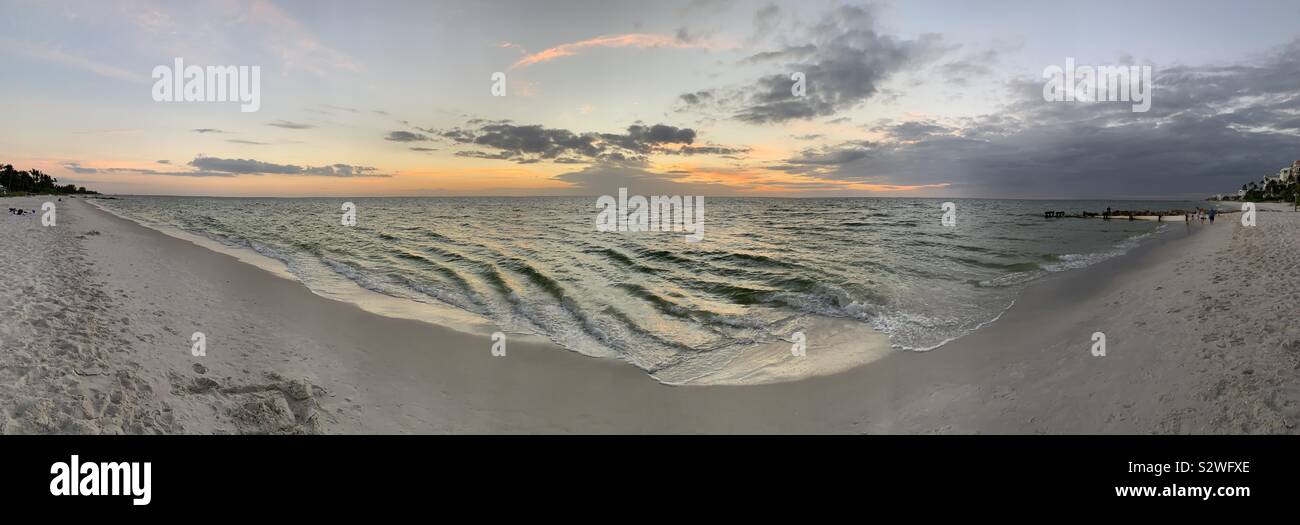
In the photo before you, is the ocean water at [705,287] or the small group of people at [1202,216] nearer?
the ocean water at [705,287]

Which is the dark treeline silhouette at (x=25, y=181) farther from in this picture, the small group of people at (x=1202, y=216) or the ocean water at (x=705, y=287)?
the small group of people at (x=1202, y=216)

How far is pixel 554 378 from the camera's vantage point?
10.2 meters

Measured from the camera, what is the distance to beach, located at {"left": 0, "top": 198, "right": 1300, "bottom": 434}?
741cm

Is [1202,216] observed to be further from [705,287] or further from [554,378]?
[554,378]

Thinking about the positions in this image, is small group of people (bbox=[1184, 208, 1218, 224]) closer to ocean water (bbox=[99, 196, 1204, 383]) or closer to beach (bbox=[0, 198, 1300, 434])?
ocean water (bbox=[99, 196, 1204, 383])

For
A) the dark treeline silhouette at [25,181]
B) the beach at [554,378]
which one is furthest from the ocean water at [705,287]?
the dark treeline silhouette at [25,181]

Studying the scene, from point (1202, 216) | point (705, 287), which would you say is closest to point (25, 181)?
point (705, 287)

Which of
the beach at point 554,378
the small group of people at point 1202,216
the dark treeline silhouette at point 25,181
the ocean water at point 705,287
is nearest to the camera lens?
the beach at point 554,378

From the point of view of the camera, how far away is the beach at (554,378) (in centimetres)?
741

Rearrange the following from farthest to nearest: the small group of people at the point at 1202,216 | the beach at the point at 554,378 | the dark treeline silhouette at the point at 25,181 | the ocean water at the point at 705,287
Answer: the dark treeline silhouette at the point at 25,181 → the small group of people at the point at 1202,216 → the ocean water at the point at 705,287 → the beach at the point at 554,378

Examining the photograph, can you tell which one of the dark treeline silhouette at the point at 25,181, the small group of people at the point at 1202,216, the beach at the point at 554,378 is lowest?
the beach at the point at 554,378

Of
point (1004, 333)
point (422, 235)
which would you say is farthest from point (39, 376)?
point (422, 235)

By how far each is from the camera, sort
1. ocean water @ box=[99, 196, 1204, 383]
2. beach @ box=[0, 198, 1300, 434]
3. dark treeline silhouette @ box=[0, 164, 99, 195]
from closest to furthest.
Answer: beach @ box=[0, 198, 1300, 434], ocean water @ box=[99, 196, 1204, 383], dark treeline silhouette @ box=[0, 164, 99, 195]

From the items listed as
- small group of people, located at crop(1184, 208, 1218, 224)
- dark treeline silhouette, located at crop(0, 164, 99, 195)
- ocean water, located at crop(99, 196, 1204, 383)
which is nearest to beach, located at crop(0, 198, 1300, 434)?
ocean water, located at crop(99, 196, 1204, 383)
